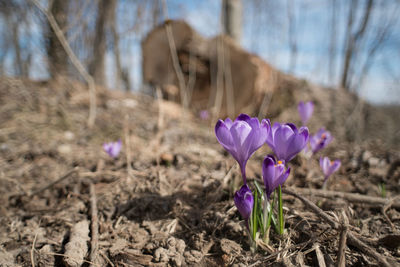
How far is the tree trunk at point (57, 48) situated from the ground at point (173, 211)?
5.45 ft

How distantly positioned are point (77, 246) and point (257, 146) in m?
0.90

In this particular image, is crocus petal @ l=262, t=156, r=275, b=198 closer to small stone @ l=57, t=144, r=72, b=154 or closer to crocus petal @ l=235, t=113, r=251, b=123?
crocus petal @ l=235, t=113, r=251, b=123

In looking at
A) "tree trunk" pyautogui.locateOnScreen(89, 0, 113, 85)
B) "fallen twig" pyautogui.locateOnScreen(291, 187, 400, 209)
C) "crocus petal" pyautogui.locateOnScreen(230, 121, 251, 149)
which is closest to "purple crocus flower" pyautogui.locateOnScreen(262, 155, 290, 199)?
"crocus petal" pyautogui.locateOnScreen(230, 121, 251, 149)

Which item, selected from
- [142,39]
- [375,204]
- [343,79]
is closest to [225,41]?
[142,39]

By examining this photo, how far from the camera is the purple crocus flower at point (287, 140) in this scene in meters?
0.93

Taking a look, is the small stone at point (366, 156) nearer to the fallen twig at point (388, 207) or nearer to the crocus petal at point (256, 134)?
the fallen twig at point (388, 207)

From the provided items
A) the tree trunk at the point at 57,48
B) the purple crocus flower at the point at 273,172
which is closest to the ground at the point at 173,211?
the purple crocus flower at the point at 273,172

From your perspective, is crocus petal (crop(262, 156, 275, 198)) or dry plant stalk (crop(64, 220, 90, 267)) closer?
crocus petal (crop(262, 156, 275, 198))

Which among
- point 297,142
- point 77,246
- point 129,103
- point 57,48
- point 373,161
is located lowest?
point 77,246

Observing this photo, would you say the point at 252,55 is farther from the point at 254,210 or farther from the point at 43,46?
the point at 254,210

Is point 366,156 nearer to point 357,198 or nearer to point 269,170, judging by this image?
point 357,198

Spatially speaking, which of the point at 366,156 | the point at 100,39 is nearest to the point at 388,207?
the point at 366,156

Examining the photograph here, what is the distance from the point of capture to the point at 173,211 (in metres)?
1.33

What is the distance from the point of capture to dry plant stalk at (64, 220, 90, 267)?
1.04 m
